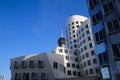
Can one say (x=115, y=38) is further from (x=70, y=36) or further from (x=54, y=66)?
(x=70, y=36)

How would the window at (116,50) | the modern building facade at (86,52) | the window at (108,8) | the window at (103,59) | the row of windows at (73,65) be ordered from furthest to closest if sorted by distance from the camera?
the row of windows at (73,65) < the modern building facade at (86,52) < the window at (108,8) < the window at (103,59) < the window at (116,50)

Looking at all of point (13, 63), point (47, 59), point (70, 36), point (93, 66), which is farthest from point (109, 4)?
point (70, 36)

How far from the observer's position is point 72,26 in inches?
3282

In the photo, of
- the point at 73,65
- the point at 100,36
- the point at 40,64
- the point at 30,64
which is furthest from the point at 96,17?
the point at 73,65

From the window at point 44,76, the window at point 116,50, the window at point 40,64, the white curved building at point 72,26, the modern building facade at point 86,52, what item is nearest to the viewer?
the window at point 116,50

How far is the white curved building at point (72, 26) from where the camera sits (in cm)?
7991

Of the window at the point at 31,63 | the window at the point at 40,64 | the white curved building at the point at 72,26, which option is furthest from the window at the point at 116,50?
the white curved building at the point at 72,26

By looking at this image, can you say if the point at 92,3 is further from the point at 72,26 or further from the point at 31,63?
the point at 72,26

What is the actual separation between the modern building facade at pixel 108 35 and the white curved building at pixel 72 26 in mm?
53763

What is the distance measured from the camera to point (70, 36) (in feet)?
270

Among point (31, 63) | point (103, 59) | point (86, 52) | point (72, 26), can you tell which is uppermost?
point (72, 26)

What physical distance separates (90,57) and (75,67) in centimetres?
977

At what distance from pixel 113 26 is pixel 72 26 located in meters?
62.2

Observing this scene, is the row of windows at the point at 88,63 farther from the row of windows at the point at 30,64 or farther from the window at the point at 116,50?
the window at the point at 116,50
